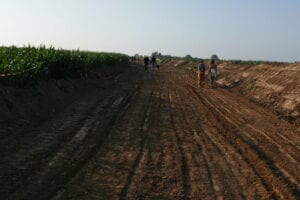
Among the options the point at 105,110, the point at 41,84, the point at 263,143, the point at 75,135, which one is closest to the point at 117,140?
the point at 75,135

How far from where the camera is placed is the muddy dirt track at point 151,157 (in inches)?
306

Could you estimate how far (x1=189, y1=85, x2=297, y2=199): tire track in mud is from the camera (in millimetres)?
8150

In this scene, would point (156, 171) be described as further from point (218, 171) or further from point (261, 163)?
point (261, 163)

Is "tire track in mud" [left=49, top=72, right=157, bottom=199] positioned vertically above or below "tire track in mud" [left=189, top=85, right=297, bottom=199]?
above

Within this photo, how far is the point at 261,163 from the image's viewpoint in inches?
393

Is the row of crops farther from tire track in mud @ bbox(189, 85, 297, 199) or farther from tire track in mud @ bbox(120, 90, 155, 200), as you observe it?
tire track in mud @ bbox(189, 85, 297, 199)

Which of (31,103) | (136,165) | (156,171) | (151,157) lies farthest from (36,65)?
(156,171)

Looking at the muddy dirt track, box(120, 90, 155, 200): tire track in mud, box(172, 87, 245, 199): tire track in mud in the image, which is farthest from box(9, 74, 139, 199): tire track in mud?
box(172, 87, 245, 199): tire track in mud

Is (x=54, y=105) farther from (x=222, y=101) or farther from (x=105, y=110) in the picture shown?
(x=222, y=101)

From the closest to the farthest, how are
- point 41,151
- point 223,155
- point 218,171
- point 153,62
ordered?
point 218,171 < point 41,151 < point 223,155 < point 153,62

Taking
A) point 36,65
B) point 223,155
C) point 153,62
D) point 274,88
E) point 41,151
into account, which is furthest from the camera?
point 153,62

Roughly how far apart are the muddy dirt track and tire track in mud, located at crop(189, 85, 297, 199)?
0.06 feet

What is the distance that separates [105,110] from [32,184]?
873cm

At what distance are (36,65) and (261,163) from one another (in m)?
10.1
